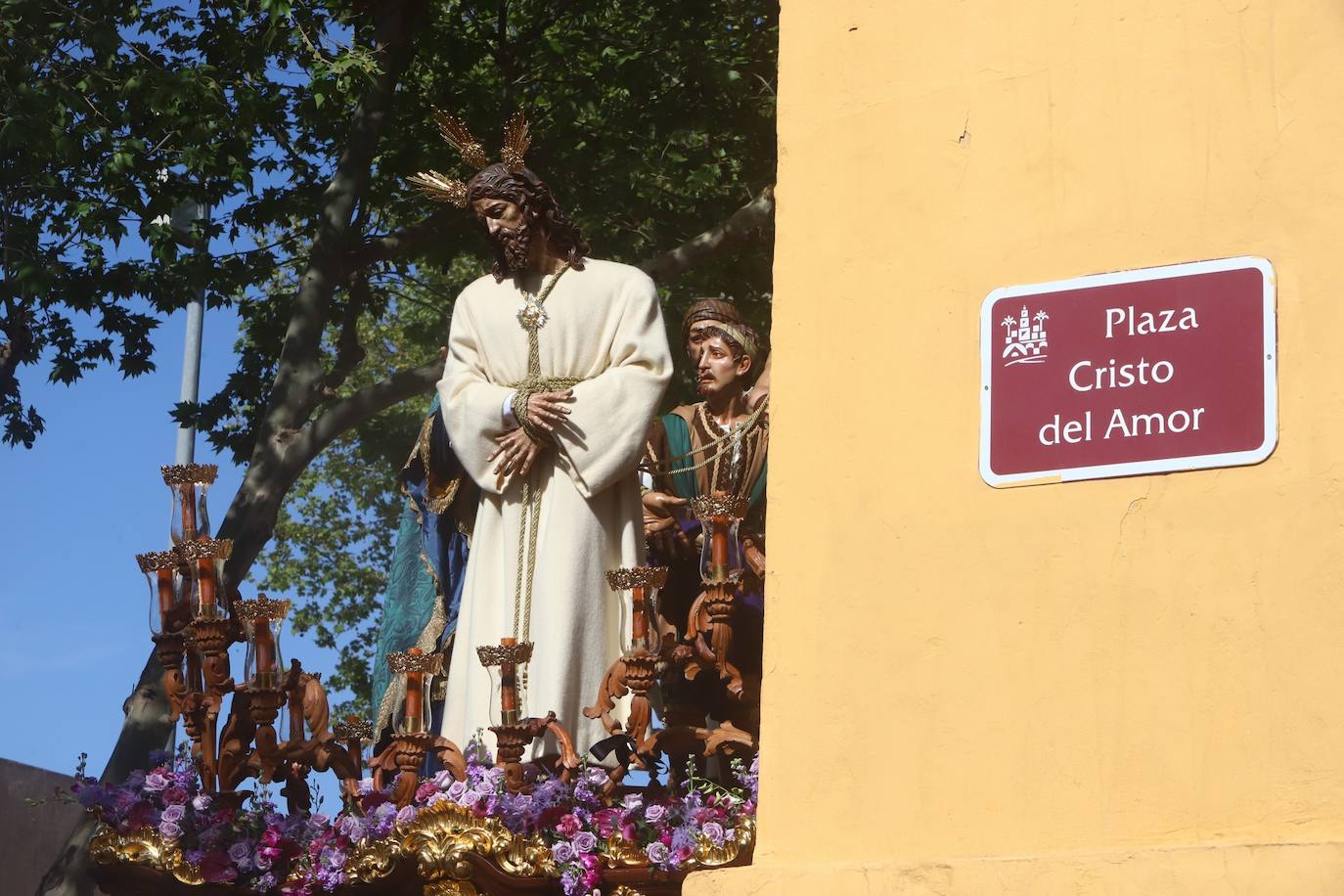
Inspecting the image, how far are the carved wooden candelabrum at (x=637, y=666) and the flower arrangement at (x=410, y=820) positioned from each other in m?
0.15

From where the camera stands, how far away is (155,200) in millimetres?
10203

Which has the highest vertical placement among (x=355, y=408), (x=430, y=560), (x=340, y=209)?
(x=340, y=209)

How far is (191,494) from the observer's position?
270 inches

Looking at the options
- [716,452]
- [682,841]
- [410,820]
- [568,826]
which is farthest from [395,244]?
[682,841]

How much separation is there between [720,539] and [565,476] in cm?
84

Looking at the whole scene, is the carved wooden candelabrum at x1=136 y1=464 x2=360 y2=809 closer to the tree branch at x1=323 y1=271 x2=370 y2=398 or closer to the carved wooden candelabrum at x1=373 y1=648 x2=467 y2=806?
the carved wooden candelabrum at x1=373 y1=648 x2=467 y2=806

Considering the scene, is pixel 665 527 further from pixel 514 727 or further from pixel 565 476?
pixel 514 727

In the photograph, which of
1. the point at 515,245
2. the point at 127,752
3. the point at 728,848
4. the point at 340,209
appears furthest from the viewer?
the point at 340,209

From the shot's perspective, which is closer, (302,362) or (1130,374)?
(1130,374)

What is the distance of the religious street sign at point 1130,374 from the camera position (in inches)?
189

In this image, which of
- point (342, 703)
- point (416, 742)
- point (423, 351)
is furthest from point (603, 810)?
point (423, 351)

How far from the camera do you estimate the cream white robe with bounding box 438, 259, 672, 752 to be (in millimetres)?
6660

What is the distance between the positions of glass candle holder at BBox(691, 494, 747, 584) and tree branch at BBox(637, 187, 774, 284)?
4.82m

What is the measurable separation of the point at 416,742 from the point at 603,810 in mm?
593
